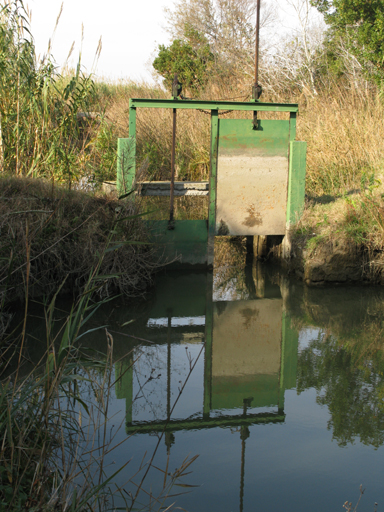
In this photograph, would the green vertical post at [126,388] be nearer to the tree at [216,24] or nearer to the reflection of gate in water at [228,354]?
the reflection of gate in water at [228,354]

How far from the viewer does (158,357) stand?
4285mm

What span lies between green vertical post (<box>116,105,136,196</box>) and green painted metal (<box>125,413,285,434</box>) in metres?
3.20

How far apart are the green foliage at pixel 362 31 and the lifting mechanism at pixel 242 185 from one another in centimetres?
612

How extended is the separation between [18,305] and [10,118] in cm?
279

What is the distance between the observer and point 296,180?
6941 mm

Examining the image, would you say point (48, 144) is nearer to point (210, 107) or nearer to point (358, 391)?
point (210, 107)

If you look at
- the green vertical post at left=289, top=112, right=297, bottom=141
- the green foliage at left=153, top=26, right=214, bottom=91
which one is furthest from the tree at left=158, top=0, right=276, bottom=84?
the green vertical post at left=289, top=112, right=297, bottom=141

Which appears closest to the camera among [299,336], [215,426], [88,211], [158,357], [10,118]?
[215,426]

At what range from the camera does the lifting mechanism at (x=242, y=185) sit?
6754mm

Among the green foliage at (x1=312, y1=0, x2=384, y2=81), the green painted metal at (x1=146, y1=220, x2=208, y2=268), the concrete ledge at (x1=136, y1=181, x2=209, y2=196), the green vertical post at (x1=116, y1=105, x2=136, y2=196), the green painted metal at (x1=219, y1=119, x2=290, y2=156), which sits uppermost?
the green foliage at (x1=312, y1=0, x2=384, y2=81)

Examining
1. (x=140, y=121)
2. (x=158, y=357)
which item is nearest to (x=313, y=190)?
(x=140, y=121)

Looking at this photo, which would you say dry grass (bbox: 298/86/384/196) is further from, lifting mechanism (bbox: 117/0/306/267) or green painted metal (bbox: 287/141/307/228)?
lifting mechanism (bbox: 117/0/306/267)

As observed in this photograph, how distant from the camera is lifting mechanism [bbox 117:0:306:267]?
6754 mm

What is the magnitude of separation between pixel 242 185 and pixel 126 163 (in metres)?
1.64
